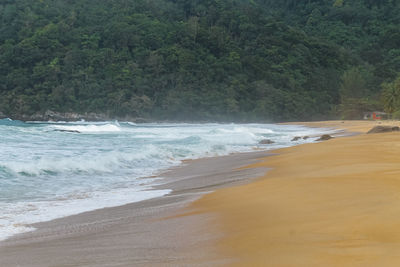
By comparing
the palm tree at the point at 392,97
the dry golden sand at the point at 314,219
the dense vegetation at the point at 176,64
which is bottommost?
the dry golden sand at the point at 314,219

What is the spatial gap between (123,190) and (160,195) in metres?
1.17

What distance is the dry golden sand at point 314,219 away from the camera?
2.79m

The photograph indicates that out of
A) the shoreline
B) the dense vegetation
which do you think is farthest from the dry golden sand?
the dense vegetation

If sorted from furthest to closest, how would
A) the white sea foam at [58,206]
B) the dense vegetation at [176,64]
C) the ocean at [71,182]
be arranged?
1. the dense vegetation at [176,64]
2. the ocean at [71,182]
3. the white sea foam at [58,206]

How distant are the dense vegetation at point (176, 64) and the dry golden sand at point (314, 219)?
65.8 meters

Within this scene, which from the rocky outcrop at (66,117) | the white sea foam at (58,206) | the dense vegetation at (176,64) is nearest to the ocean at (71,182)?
the white sea foam at (58,206)

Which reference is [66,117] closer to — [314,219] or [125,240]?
[125,240]

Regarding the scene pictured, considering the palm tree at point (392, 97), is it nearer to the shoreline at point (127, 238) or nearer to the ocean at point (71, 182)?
the ocean at point (71, 182)

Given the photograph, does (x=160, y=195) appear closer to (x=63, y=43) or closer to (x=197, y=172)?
(x=197, y=172)

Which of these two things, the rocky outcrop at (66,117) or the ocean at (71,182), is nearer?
the ocean at (71,182)

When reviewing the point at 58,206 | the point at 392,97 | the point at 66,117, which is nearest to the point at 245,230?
the point at 58,206

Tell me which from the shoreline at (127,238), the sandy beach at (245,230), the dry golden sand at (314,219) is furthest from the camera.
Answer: the shoreline at (127,238)

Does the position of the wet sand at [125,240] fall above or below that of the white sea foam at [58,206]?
above

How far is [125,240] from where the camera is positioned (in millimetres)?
3939
